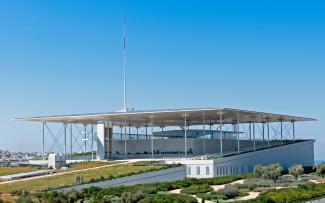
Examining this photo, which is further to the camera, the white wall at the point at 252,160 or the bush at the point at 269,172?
the white wall at the point at 252,160

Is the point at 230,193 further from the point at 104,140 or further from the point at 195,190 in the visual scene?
the point at 104,140

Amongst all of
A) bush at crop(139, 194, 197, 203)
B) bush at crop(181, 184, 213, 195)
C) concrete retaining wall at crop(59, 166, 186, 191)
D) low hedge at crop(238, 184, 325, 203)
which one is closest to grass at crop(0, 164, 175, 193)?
concrete retaining wall at crop(59, 166, 186, 191)

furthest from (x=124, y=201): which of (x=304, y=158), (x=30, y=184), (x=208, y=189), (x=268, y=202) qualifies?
(x=304, y=158)

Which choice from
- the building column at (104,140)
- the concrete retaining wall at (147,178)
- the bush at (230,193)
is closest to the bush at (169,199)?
the bush at (230,193)

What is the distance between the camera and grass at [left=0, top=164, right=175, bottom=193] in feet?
134

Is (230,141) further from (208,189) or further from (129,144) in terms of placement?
(208,189)

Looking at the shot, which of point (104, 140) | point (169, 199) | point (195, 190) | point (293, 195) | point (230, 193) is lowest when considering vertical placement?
point (195, 190)

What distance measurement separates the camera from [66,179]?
45.0 m

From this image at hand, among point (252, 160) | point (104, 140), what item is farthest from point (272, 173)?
point (104, 140)

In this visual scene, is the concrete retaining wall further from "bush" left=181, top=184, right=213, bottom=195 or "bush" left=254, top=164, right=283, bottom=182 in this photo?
"bush" left=254, top=164, right=283, bottom=182

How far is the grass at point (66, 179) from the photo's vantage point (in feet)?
134

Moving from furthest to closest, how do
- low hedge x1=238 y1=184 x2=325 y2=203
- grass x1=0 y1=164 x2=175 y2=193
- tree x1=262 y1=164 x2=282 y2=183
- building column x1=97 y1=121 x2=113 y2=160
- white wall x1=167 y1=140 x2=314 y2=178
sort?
building column x1=97 y1=121 x2=113 y2=160
white wall x1=167 y1=140 x2=314 y2=178
tree x1=262 y1=164 x2=282 y2=183
grass x1=0 y1=164 x2=175 y2=193
low hedge x1=238 y1=184 x2=325 y2=203

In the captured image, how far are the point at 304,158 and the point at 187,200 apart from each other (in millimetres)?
58550

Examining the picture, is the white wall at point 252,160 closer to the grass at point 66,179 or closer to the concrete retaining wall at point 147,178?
the concrete retaining wall at point 147,178
